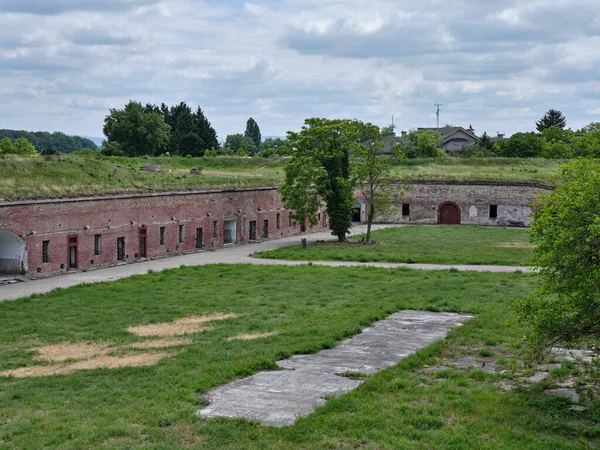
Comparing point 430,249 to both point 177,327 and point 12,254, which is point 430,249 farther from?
point 177,327

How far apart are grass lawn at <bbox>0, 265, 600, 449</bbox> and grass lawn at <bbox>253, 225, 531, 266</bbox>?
943 centimetres

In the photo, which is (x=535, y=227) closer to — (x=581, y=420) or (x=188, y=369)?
(x=581, y=420)

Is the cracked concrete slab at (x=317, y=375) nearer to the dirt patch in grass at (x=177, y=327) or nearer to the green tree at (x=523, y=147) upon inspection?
the dirt patch in grass at (x=177, y=327)

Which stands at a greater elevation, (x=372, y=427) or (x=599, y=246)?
(x=599, y=246)

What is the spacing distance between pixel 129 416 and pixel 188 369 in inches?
129

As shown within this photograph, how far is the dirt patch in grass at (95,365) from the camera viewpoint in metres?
16.0

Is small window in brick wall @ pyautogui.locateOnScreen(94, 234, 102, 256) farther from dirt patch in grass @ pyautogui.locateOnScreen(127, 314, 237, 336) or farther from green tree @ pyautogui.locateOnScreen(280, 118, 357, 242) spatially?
dirt patch in grass @ pyautogui.locateOnScreen(127, 314, 237, 336)

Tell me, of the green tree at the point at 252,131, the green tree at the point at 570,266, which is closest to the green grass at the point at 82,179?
the green tree at the point at 570,266

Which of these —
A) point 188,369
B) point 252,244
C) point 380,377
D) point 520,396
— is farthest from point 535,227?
point 252,244

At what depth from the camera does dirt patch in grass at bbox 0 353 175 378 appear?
52.4 feet

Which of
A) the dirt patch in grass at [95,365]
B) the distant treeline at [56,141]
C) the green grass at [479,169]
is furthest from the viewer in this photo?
the distant treeline at [56,141]

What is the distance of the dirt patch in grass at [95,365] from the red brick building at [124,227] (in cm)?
1514

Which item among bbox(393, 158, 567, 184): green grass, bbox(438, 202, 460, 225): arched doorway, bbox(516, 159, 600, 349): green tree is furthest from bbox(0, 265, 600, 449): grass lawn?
bbox(393, 158, 567, 184): green grass

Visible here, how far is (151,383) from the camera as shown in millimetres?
14656
